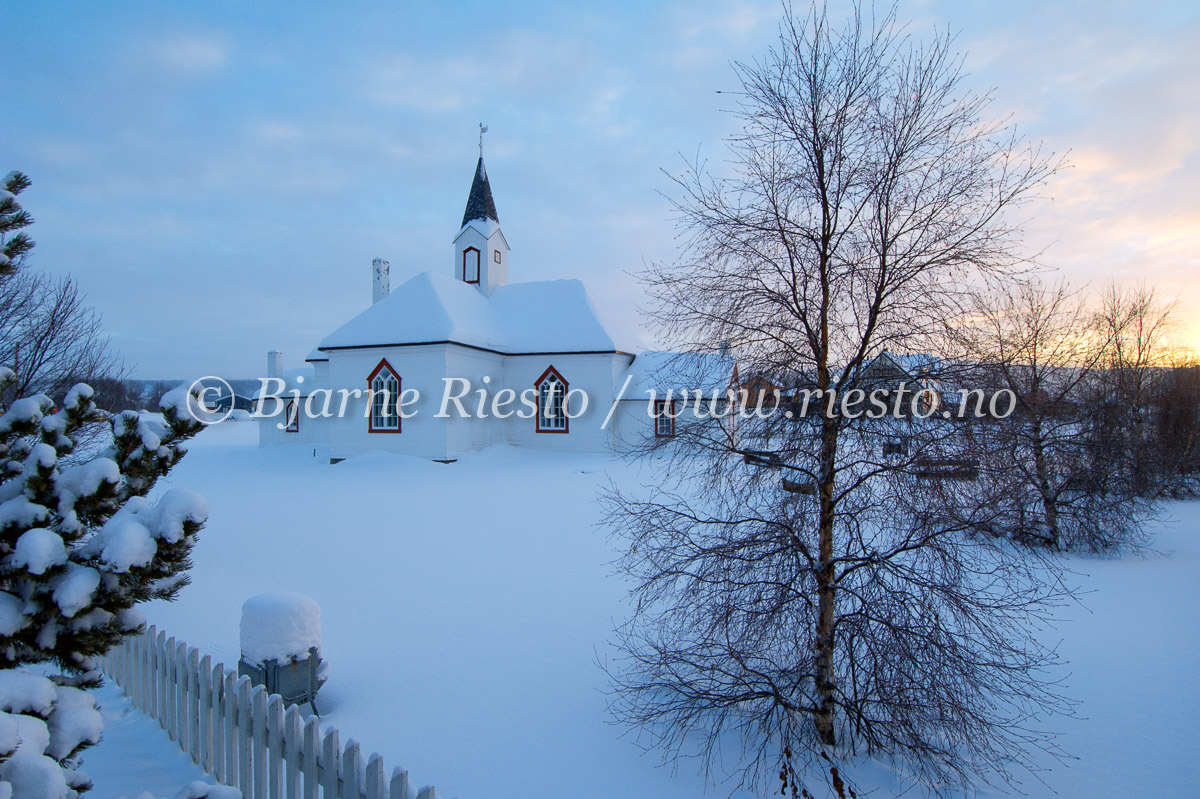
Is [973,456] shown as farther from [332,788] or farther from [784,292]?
[332,788]

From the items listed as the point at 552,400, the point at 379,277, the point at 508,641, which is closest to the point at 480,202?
the point at 379,277

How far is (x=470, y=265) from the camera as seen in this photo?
88.9ft

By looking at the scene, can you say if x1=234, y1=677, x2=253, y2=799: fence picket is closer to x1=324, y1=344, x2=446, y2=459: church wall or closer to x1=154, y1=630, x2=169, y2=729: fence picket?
x1=154, y1=630, x2=169, y2=729: fence picket

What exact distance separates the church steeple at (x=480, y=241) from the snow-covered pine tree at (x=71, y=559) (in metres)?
24.8

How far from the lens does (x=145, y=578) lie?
2.71m

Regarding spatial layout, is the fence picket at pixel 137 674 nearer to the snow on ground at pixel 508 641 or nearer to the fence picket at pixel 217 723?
the snow on ground at pixel 508 641

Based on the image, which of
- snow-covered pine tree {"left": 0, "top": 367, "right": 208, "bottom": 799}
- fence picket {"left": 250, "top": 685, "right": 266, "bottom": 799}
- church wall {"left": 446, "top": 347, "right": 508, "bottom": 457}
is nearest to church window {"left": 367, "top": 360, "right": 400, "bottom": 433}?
church wall {"left": 446, "top": 347, "right": 508, "bottom": 457}

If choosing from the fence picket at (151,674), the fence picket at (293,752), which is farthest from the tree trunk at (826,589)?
the fence picket at (151,674)

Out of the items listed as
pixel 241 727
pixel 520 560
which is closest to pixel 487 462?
pixel 520 560

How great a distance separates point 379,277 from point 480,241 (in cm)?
529

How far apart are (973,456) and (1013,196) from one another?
198 centimetres

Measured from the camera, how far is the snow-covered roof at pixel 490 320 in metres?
22.2

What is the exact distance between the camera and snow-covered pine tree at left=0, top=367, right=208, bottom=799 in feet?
7.79

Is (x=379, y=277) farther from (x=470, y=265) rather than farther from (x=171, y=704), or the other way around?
(x=171, y=704)
